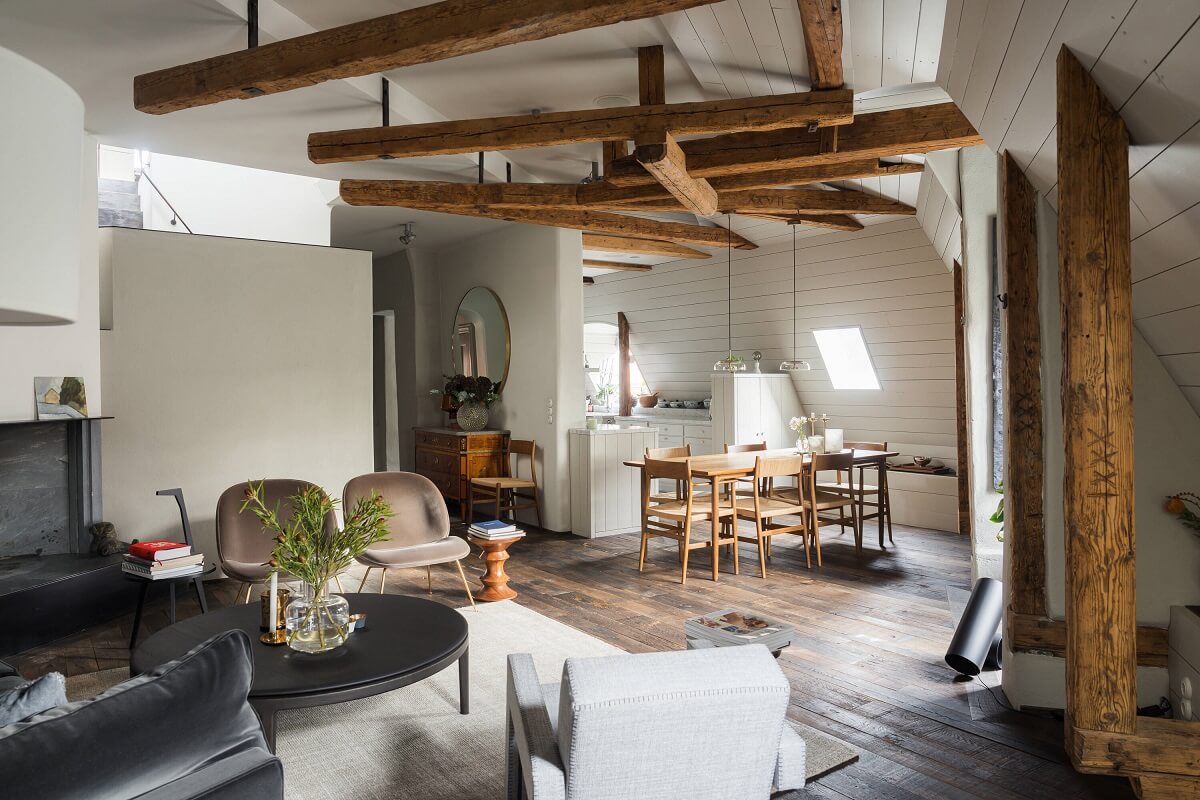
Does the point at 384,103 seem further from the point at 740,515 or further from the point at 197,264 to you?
the point at 740,515

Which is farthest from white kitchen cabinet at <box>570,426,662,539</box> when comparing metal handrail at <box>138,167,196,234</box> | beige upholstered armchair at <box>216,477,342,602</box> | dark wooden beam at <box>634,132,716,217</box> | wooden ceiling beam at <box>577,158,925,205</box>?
metal handrail at <box>138,167,196,234</box>

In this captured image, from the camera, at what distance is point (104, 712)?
1418 mm

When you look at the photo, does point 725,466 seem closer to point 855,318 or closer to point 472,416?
point 855,318

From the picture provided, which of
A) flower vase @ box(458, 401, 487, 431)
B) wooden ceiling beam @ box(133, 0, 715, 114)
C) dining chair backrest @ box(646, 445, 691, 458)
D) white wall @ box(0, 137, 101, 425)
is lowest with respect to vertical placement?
dining chair backrest @ box(646, 445, 691, 458)

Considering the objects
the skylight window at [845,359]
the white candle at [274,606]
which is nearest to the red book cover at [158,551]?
the white candle at [274,606]

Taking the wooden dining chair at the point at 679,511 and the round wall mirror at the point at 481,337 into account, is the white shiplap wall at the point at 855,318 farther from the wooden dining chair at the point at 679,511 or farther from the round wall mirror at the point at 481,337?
the wooden dining chair at the point at 679,511

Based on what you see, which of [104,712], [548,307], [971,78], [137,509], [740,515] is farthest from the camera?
[548,307]

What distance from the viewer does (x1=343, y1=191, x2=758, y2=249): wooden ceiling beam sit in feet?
18.2

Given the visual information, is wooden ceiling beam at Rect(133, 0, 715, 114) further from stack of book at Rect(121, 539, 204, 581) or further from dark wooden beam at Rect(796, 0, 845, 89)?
stack of book at Rect(121, 539, 204, 581)

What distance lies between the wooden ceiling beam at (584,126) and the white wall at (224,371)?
57.6 inches

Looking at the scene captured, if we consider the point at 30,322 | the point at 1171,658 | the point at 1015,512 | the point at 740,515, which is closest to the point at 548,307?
the point at 740,515

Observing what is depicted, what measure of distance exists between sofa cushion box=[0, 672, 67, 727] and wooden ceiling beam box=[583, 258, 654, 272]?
7888 millimetres

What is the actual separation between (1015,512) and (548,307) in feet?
14.7

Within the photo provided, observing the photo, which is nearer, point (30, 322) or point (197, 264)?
point (30, 322)
